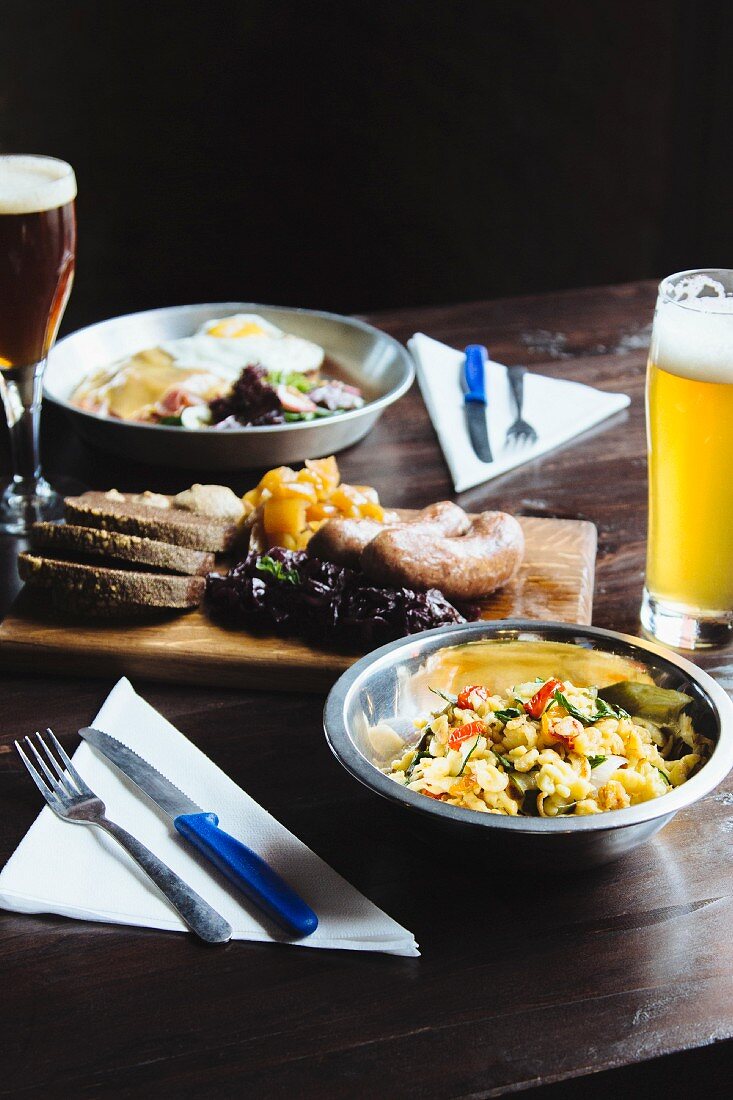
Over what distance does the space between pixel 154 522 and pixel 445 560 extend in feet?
1.86

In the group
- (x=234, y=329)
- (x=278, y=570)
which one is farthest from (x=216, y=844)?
(x=234, y=329)

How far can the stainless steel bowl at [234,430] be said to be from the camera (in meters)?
2.69

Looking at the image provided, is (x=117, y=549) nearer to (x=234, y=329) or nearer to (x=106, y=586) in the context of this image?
(x=106, y=586)

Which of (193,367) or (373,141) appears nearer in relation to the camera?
(193,367)

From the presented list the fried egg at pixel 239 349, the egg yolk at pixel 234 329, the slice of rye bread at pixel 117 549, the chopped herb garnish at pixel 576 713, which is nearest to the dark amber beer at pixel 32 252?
the slice of rye bread at pixel 117 549

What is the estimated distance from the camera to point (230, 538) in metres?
2.40

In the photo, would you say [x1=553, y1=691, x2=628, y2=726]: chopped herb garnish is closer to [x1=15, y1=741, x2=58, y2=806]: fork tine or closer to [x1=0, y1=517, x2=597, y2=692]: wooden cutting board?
[x1=0, y1=517, x2=597, y2=692]: wooden cutting board

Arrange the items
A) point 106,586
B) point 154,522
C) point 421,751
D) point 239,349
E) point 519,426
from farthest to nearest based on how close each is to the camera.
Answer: point 239,349, point 519,426, point 154,522, point 106,586, point 421,751

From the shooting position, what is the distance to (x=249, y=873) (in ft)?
4.87

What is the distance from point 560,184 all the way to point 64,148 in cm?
290

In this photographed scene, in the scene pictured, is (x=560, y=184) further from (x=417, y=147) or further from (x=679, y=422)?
(x=679, y=422)

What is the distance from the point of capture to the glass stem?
253 centimetres

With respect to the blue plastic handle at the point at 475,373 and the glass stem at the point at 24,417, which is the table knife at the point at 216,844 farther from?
the blue plastic handle at the point at 475,373

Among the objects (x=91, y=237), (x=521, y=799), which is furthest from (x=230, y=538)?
(x=91, y=237)
